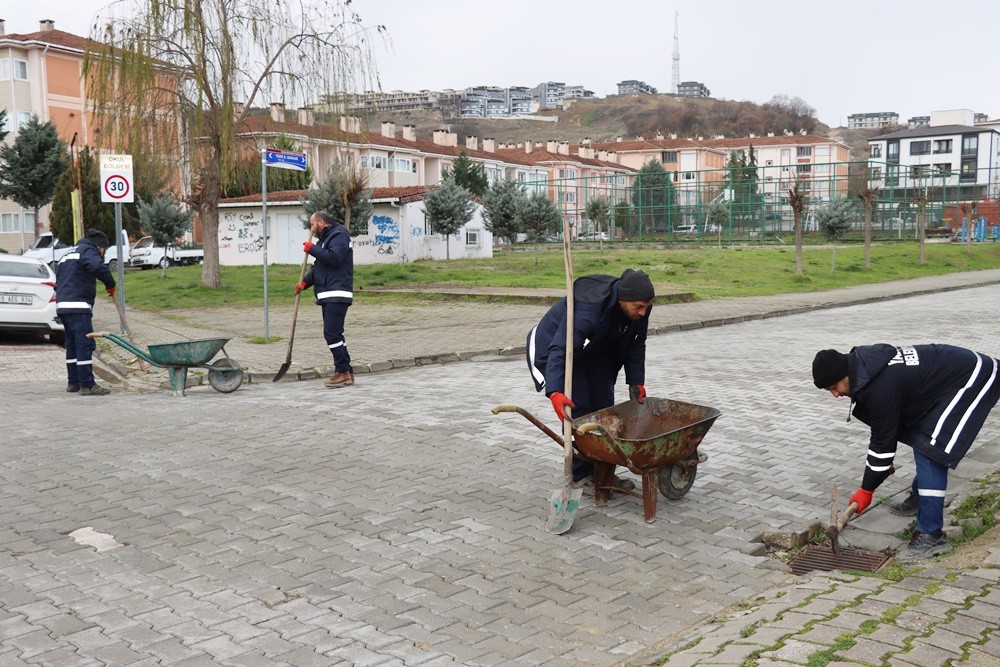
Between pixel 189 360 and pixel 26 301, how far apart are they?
21.3 feet

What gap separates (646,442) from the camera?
5.21 m

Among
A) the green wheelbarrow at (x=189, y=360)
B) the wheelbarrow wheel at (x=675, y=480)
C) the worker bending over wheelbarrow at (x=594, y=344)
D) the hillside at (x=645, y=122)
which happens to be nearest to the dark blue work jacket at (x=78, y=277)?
the green wheelbarrow at (x=189, y=360)

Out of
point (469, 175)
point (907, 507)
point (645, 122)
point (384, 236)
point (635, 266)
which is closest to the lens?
point (907, 507)

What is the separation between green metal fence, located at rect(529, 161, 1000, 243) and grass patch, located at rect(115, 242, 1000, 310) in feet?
22.6

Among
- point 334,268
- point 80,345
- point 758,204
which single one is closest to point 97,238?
point 80,345

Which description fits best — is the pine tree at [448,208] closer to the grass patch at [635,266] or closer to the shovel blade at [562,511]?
the grass patch at [635,266]

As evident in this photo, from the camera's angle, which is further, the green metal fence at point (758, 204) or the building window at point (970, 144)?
the building window at point (970, 144)

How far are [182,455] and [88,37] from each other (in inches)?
740

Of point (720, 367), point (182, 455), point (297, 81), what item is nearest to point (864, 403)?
point (182, 455)

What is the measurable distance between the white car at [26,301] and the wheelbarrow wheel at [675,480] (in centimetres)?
1177

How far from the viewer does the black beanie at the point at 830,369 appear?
4.77m

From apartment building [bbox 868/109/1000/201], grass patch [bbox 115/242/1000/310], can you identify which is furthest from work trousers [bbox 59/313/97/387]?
apartment building [bbox 868/109/1000/201]

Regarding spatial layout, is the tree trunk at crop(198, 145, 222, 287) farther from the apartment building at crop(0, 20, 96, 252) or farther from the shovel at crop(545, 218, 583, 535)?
the apartment building at crop(0, 20, 96, 252)

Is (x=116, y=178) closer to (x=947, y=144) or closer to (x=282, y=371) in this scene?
(x=282, y=371)
